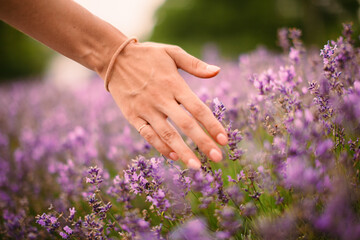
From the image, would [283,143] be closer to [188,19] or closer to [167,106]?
[167,106]

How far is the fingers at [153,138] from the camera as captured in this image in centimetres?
158

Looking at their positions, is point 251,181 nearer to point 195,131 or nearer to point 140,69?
point 195,131

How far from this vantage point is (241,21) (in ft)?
34.9

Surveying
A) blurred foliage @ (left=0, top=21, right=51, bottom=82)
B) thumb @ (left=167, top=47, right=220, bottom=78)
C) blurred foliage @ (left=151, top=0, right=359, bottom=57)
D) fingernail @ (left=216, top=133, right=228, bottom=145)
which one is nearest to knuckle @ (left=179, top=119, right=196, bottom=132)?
fingernail @ (left=216, top=133, right=228, bottom=145)

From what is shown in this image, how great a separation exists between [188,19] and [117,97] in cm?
1106

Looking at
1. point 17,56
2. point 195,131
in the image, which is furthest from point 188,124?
point 17,56

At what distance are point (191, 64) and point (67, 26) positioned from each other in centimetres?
79

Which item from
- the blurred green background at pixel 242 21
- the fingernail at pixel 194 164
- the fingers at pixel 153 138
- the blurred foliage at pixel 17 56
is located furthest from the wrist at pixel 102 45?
the blurred foliage at pixel 17 56

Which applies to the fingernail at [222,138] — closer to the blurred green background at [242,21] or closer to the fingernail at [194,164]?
the fingernail at [194,164]

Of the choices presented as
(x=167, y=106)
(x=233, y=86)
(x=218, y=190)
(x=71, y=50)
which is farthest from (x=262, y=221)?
(x=233, y=86)

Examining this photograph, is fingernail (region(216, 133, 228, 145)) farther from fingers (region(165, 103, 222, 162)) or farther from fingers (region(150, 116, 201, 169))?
fingers (region(150, 116, 201, 169))

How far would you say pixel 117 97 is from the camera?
1669 millimetres

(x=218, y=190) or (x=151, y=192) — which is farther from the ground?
(x=218, y=190)

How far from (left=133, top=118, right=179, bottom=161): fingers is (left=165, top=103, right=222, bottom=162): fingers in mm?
152
